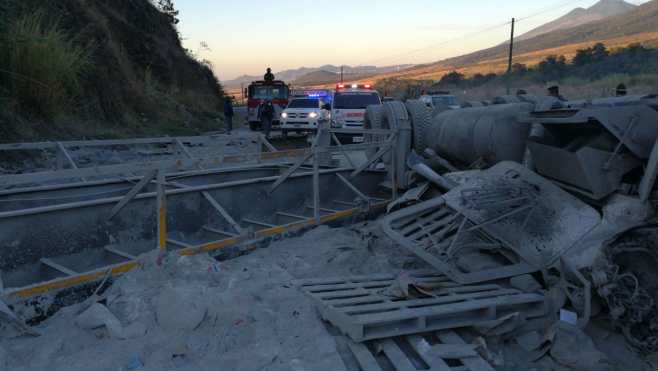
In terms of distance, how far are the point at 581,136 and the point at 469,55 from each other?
480 ft

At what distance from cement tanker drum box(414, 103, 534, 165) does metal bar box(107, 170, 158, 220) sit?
136 inches

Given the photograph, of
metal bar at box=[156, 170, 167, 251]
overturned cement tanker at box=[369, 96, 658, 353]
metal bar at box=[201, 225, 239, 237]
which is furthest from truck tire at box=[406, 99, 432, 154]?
metal bar at box=[156, 170, 167, 251]

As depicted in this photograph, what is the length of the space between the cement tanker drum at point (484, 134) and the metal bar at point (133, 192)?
3.45 meters

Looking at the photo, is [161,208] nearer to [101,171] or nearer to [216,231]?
[101,171]

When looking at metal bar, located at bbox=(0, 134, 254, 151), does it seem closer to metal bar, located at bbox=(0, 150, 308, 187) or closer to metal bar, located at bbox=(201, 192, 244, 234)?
metal bar, located at bbox=(201, 192, 244, 234)

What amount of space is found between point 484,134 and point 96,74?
460 inches

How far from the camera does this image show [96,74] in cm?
1427

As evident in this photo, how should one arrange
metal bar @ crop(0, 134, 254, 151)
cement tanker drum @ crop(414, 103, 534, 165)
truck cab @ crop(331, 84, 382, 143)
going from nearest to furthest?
metal bar @ crop(0, 134, 254, 151) < cement tanker drum @ crop(414, 103, 534, 165) < truck cab @ crop(331, 84, 382, 143)

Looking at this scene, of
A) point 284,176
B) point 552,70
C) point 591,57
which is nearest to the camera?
point 284,176

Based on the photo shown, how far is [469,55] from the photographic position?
142 m

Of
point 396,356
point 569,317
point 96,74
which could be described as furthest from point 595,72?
point 396,356

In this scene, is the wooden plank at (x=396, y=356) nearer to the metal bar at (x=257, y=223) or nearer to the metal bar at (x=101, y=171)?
the metal bar at (x=101, y=171)

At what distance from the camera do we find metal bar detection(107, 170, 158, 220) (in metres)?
4.29

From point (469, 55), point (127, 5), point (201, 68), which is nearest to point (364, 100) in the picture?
point (127, 5)
